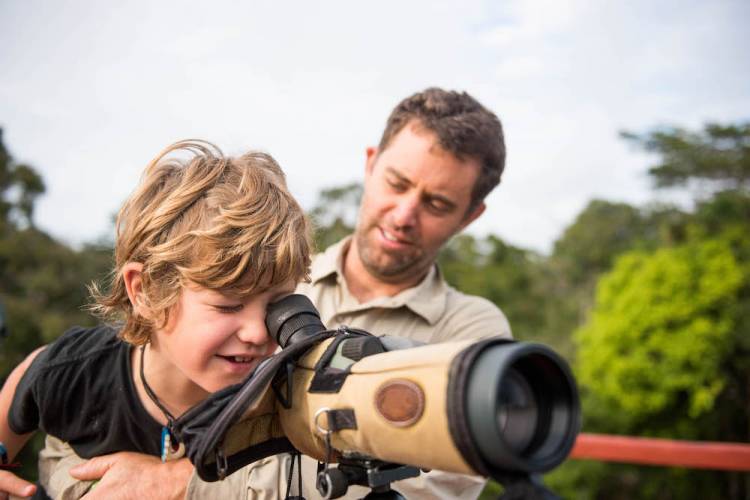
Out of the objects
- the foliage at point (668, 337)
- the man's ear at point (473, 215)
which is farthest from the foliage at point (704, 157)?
the man's ear at point (473, 215)

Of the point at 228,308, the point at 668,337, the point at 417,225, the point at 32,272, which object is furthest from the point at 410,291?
the point at 668,337

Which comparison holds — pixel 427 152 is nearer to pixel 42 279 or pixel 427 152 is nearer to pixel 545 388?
pixel 545 388

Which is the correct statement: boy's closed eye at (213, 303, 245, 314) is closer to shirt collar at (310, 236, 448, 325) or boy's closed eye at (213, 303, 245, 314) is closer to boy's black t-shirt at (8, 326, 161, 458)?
boy's black t-shirt at (8, 326, 161, 458)

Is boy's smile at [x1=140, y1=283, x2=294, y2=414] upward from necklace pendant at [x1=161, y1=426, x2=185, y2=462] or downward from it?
upward

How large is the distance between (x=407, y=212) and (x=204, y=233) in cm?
100

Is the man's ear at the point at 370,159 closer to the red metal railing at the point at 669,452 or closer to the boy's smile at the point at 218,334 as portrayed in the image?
the boy's smile at the point at 218,334

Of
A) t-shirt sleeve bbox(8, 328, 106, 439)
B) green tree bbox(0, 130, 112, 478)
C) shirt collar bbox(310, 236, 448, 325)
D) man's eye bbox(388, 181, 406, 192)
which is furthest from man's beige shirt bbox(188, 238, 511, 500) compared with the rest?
green tree bbox(0, 130, 112, 478)

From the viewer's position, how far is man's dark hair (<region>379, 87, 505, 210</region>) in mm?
2389

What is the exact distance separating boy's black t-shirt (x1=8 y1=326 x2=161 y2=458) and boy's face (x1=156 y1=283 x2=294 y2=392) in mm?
344

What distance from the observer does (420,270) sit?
8.29ft

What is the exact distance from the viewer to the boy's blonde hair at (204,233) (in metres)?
1.54

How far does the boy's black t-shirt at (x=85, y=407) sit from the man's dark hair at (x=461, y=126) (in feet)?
4.38

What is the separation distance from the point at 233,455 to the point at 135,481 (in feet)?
1.67

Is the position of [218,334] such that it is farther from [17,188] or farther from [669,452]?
[17,188]
